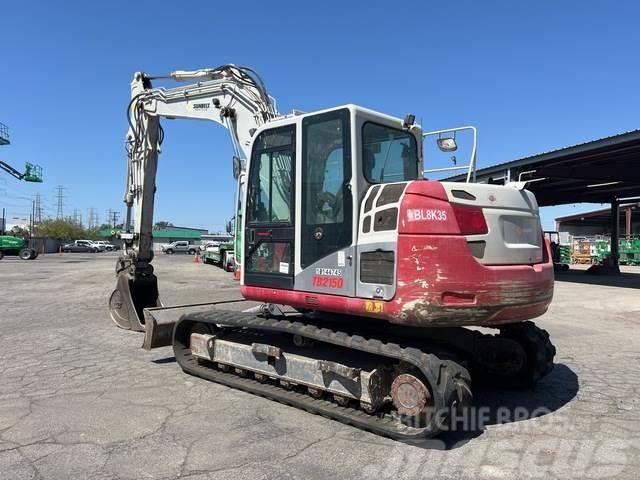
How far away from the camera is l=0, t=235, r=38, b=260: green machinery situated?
123 feet

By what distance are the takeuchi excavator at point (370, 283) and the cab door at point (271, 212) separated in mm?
17

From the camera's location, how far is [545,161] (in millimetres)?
19078

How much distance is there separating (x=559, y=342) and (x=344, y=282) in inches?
217

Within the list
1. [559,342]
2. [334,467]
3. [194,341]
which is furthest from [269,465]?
[559,342]

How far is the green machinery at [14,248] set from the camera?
37500 millimetres

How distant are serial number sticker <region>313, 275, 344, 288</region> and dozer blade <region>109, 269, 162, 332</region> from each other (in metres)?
4.71

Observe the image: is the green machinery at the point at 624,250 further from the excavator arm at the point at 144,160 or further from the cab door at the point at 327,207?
the cab door at the point at 327,207

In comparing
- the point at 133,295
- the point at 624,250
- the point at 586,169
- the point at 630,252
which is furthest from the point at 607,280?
the point at 624,250

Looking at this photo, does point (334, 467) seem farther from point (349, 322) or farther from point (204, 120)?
point (204, 120)

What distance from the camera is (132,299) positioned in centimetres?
845

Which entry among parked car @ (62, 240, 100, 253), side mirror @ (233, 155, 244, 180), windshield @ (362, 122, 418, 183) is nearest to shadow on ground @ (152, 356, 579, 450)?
windshield @ (362, 122, 418, 183)

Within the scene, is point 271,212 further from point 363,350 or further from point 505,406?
point 505,406

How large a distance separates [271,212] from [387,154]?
136cm

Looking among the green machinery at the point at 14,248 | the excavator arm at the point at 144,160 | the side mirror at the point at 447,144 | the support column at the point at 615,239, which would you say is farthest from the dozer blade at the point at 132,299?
the green machinery at the point at 14,248
